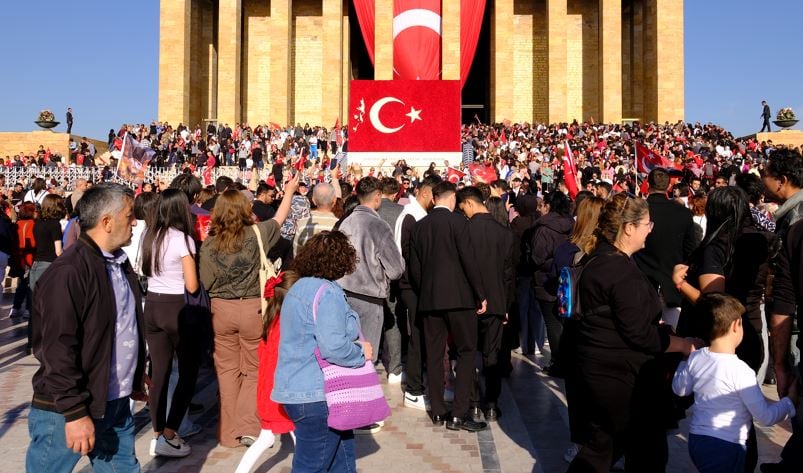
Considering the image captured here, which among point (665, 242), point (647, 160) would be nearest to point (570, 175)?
point (647, 160)

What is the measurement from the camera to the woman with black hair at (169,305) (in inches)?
203

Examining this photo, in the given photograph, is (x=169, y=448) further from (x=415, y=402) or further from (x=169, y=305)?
(x=415, y=402)

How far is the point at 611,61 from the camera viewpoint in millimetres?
35844

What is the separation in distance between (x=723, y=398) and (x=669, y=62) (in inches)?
1409

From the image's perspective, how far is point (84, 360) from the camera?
3184mm

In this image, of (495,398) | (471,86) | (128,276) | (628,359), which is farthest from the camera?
(471,86)

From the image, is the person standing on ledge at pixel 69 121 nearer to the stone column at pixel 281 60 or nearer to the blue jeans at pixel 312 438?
the stone column at pixel 281 60

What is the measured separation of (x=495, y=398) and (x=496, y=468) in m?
1.25

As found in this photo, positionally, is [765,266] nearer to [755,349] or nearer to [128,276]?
[755,349]

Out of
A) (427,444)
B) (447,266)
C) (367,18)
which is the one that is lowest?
(427,444)

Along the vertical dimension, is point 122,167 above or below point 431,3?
below

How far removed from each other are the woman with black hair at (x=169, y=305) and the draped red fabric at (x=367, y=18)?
1207 inches

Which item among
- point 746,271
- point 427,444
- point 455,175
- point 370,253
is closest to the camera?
point 746,271

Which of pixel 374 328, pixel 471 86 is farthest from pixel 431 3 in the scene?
pixel 374 328
